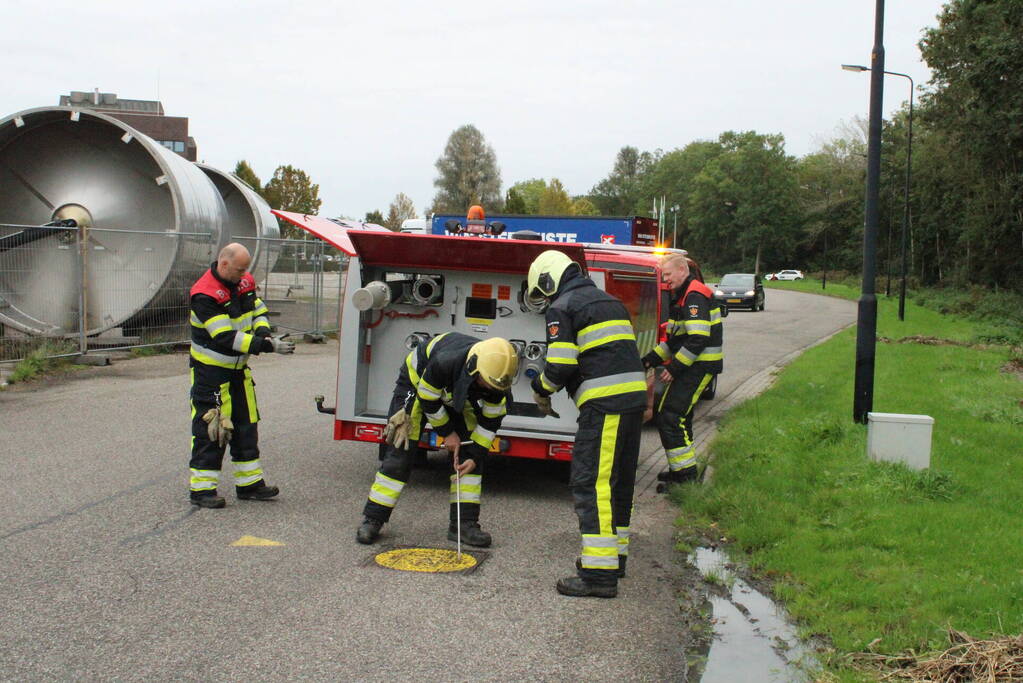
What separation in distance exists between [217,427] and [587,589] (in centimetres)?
288

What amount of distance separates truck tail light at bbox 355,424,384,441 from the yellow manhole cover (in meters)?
1.57

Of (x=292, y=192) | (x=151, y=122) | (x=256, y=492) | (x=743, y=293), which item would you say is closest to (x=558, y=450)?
(x=256, y=492)

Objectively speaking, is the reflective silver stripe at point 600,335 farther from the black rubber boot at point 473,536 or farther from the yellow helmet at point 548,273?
the black rubber boot at point 473,536

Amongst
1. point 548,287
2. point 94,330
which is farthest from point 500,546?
point 94,330

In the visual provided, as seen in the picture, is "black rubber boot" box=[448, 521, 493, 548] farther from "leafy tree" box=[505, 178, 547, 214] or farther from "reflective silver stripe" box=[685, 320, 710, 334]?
"leafy tree" box=[505, 178, 547, 214]

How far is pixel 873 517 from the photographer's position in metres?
6.42

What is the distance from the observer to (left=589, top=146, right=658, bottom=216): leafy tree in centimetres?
14350

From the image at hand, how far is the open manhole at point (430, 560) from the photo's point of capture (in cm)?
561

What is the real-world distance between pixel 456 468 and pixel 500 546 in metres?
0.59

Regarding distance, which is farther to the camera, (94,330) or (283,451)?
(94,330)

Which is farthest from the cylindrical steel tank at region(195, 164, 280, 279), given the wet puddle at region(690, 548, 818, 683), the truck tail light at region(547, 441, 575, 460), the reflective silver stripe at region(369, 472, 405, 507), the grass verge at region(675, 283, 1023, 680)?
the wet puddle at region(690, 548, 818, 683)

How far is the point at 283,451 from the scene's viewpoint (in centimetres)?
877

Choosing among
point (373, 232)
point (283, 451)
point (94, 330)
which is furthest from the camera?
point (94, 330)

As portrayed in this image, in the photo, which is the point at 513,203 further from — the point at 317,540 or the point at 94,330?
the point at 317,540
